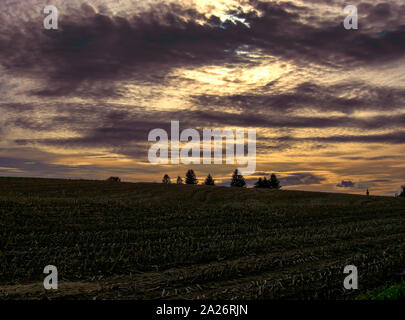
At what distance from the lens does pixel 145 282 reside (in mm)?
11352

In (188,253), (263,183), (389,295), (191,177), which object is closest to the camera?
(389,295)

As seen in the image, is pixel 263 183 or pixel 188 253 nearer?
pixel 188 253

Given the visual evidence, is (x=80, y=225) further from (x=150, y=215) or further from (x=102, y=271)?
(x=102, y=271)

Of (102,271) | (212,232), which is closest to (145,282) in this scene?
(102,271)

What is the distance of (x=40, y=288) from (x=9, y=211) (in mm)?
15122

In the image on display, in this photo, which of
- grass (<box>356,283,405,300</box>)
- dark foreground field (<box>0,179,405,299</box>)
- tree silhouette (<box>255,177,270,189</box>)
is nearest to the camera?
grass (<box>356,283,405,300</box>)

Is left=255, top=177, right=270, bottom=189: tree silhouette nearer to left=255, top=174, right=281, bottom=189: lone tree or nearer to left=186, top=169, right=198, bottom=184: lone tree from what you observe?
left=255, top=174, right=281, bottom=189: lone tree

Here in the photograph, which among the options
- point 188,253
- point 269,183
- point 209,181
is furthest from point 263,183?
point 188,253

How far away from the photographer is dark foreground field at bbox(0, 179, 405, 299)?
10.7 metres

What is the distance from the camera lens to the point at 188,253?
14.9 m

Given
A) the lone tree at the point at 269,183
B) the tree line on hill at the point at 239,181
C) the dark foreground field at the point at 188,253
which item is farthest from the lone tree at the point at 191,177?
the dark foreground field at the point at 188,253

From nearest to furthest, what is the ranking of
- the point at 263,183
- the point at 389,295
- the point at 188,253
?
the point at 389,295 < the point at 188,253 < the point at 263,183

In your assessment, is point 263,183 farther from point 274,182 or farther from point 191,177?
point 191,177

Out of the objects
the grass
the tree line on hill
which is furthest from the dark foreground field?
the tree line on hill
